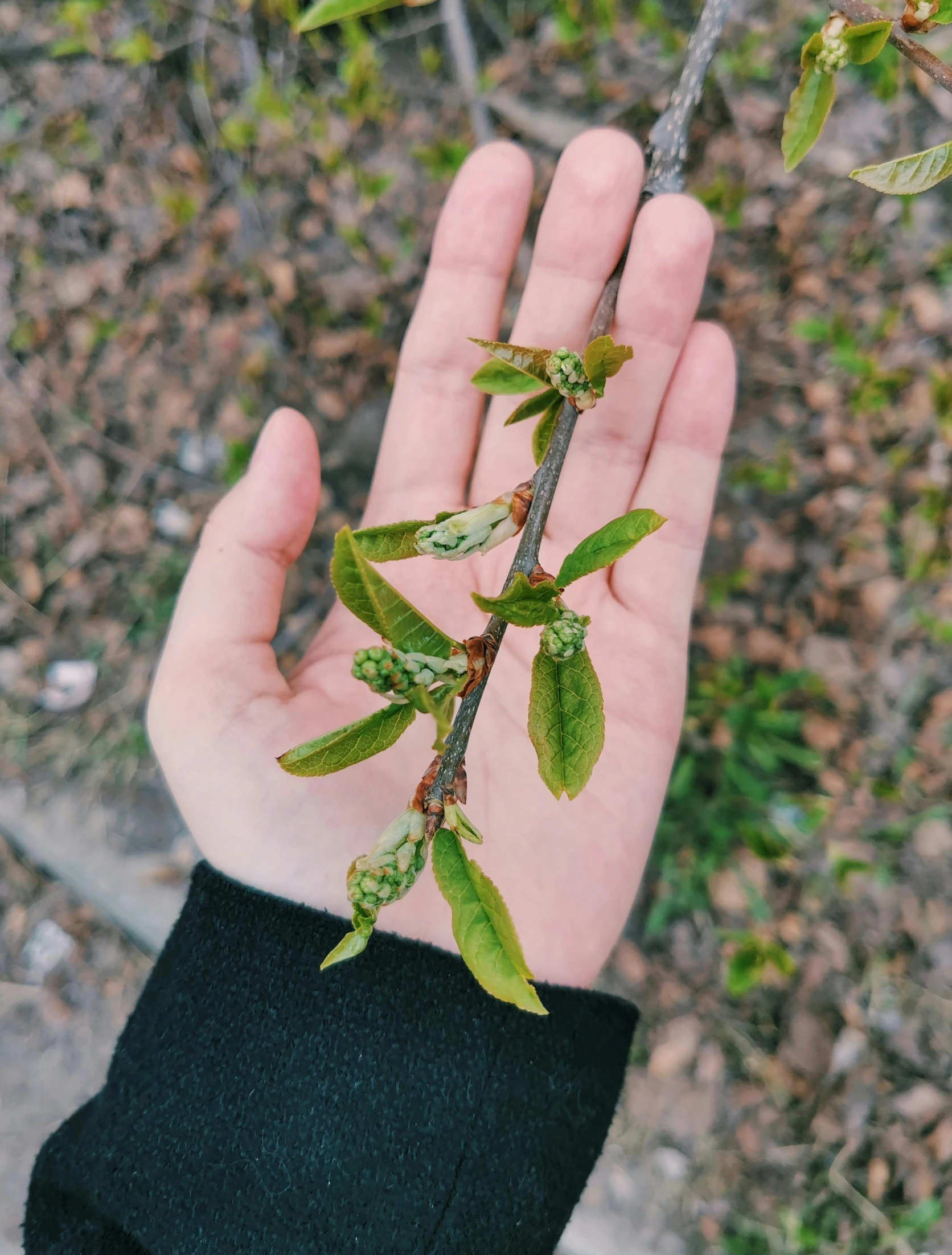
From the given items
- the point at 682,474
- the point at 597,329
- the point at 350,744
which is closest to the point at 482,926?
the point at 350,744

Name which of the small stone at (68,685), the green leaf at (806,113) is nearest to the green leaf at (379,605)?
the green leaf at (806,113)

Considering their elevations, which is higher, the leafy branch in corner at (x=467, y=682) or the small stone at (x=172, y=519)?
the leafy branch in corner at (x=467, y=682)

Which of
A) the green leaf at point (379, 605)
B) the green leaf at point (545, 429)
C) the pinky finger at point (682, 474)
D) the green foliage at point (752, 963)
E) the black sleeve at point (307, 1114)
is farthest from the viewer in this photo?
the green foliage at point (752, 963)

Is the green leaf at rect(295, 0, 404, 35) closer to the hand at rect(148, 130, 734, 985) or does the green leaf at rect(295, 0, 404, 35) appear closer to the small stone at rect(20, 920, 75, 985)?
the hand at rect(148, 130, 734, 985)

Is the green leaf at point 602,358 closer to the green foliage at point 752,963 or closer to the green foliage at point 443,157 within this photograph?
the green foliage at point 443,157

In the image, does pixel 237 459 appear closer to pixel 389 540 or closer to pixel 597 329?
pixel 597 329
